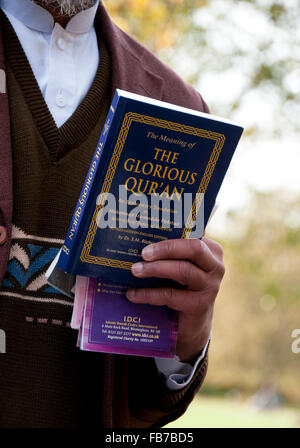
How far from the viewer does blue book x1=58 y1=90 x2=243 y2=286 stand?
144 cm

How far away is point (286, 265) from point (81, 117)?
695 inches

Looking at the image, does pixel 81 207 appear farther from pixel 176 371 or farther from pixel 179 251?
pixel 176 371

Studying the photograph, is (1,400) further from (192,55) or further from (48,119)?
(192,55)

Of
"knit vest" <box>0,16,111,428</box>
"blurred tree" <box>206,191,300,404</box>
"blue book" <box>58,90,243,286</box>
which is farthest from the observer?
"blurred tree" <box>206,191,300,404</box>

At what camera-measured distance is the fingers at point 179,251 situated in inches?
59.6

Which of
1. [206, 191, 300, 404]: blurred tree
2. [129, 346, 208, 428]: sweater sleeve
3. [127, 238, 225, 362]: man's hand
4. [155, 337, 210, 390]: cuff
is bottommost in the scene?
[206, 191, 300, 404]: blurred tree

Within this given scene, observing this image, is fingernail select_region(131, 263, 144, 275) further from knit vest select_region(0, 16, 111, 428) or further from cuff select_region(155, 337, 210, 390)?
cuff select_region(155, 337, 210, 390)

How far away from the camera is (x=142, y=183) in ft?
4.91

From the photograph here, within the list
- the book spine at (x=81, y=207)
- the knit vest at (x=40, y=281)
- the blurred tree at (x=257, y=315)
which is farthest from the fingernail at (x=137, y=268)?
the blurred tree at (x=257, y=315)

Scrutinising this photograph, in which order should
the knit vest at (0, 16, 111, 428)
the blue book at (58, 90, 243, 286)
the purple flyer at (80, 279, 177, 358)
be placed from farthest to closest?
the knit vest at (0, 16, 111, 428) < the purple flyer at (80, 279, 177, 358) < the blue book at (58, 90, 243, 286)

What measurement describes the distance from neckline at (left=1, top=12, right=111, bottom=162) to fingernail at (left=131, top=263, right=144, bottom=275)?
461mm

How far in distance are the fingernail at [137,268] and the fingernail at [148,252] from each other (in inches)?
0.9

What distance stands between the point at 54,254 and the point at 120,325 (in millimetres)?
312

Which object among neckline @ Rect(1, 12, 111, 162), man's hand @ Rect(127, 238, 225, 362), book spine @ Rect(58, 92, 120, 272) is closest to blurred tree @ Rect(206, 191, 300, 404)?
neckline @ Rect(1, 12, 111, 162)
